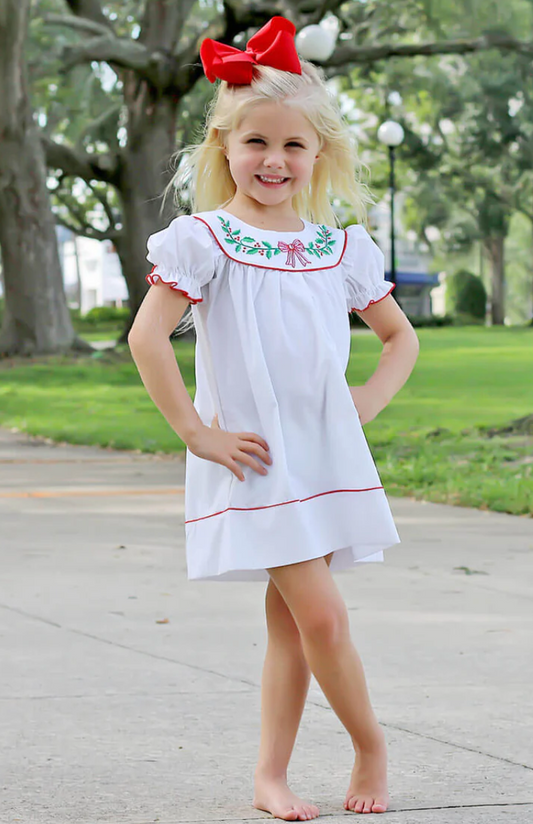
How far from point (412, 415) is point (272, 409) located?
38.0 ft

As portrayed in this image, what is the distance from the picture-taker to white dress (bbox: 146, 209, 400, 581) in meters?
3.19

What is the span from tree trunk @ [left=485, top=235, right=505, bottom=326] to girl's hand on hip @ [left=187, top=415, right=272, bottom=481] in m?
52.8

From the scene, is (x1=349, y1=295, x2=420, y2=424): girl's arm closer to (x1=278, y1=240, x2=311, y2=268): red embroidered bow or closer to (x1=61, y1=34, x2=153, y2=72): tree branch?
(x1=278, y1=240, x2=311, y2=268): red embroidered bow

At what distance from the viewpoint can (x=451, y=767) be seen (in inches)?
145

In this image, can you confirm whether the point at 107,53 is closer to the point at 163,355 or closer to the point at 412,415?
the point at 412,415

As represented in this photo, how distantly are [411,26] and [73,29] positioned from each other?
7.60 meters

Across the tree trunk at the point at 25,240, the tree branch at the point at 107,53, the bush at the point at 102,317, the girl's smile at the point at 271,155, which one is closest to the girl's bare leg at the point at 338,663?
the girl's smile at the point at 271,155

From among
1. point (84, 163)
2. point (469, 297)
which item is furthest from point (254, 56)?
point (469, 297)

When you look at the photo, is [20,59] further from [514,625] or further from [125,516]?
[514,625]

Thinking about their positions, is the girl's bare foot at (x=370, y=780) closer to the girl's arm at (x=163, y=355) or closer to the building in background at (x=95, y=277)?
the girl's arm at (x=163, y=355)

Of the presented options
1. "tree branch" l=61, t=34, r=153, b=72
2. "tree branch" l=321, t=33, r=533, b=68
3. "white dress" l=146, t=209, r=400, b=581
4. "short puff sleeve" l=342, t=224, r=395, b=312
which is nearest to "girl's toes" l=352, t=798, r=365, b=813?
"white dress" l=146, t=209, r=400, b=581

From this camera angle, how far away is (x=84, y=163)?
2777 cm

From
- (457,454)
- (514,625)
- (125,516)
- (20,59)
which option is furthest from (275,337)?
(20,59)

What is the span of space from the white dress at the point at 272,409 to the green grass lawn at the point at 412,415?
17.6 ft
